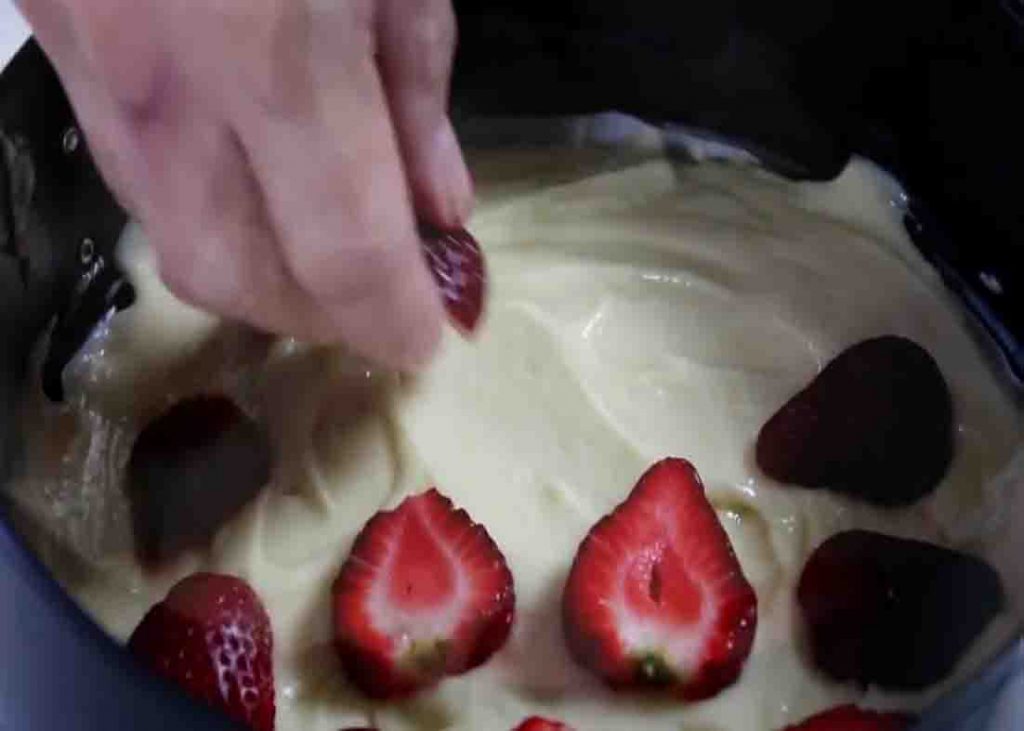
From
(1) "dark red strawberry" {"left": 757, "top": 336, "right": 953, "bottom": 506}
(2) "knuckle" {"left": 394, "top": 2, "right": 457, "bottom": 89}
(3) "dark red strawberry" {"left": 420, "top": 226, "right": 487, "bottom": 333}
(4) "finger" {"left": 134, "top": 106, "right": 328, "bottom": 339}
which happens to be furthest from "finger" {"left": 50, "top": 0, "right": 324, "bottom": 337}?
(1) "dark red strawberry" {"left": 757, "top": 336, "right": 953, "bottom": 506}

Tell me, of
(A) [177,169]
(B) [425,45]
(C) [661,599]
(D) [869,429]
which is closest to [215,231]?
(A) [177,169]

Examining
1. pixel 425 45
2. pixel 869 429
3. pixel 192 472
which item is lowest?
pixel 869 429

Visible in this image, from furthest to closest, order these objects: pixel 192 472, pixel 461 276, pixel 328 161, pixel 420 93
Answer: pixel 461 276
pixel 192 472
pixel 420 93
pixel 328 161

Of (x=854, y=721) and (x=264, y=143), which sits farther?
(x=854, y=721)

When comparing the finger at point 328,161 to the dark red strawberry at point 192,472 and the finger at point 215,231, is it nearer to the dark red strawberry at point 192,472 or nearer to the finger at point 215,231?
the finger at point 215,231

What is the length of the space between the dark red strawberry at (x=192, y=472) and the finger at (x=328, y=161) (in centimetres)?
24

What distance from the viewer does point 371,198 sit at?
512mm

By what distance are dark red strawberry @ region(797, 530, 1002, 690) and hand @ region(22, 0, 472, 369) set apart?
257 mm

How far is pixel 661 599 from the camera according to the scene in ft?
2.29

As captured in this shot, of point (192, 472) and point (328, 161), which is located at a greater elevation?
point (328, 161)

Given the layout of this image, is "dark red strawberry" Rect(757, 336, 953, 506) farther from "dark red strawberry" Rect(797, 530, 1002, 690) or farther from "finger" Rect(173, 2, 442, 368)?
"finger" Rect(173, 2, 442, 368)

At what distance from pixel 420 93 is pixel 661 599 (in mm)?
252

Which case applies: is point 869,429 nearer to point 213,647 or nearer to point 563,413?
point 563,413

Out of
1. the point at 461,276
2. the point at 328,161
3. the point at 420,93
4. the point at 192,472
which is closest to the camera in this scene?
the point at 328,161
